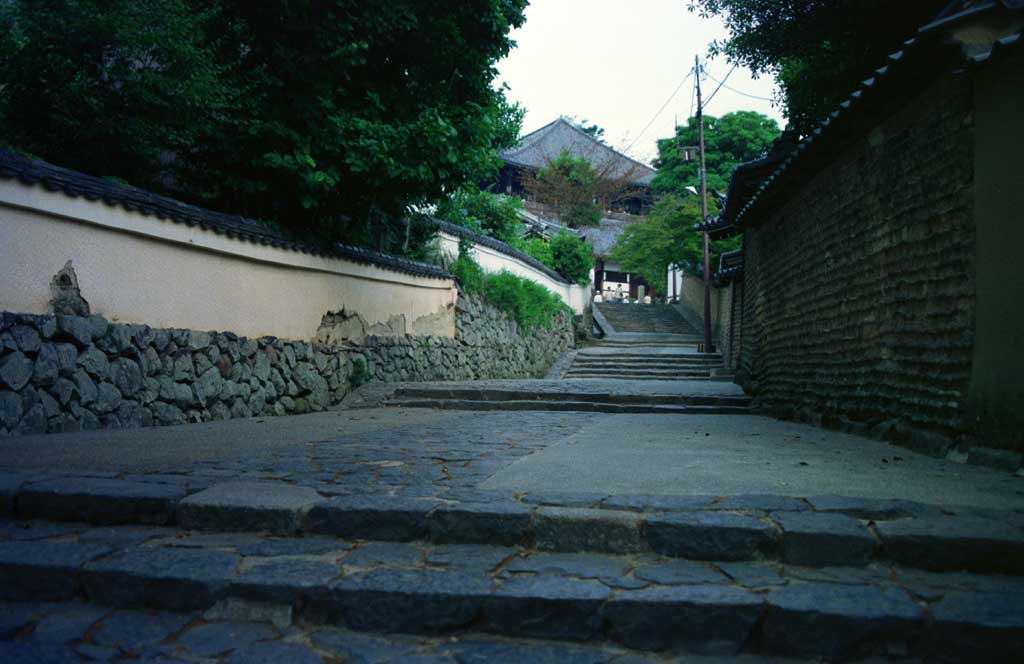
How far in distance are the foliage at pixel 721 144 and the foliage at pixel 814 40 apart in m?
17.1

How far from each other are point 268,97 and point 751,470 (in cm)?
716

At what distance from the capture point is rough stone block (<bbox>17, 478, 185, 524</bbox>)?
308 centimetres

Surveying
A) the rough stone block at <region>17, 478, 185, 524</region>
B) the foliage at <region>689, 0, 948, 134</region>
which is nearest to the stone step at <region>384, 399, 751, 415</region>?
the foliage at <region>689, 0, 948, 134</region>

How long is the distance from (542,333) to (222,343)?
12.9m

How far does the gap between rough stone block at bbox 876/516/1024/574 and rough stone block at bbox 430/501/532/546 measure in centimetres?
149

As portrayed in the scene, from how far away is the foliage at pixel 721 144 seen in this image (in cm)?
2725

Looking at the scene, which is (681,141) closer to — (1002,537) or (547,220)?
(547,220)

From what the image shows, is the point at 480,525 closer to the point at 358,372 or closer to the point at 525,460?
the point at 525,460

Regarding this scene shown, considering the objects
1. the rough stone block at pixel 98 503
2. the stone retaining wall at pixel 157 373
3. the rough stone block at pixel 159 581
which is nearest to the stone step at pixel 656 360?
the stone retaining wall at pixel 157 373

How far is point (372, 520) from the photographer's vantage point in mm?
2914

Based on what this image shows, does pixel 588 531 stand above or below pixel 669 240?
below

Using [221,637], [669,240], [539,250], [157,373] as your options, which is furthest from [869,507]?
[669,240]

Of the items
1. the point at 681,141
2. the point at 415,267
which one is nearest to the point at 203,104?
the point at 415,267

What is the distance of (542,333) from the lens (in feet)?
63.6
